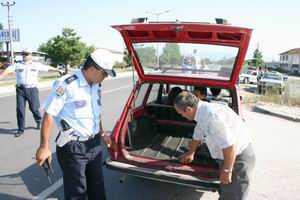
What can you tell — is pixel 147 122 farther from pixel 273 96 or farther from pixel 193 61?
pixel 273 96

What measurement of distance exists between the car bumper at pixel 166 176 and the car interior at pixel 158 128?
0.61 m

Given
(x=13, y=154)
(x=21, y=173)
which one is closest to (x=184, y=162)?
(x=21, y=173)

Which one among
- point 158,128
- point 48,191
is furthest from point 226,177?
point 158,128

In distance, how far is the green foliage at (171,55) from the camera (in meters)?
4.21

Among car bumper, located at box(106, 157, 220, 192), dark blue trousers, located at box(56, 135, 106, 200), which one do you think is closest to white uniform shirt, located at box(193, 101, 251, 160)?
car bumper, located at box(106, 157, 220, 192)

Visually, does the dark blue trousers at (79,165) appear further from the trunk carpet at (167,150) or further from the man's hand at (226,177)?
the man's hand at (226,177)

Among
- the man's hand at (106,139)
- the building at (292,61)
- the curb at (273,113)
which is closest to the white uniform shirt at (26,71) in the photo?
the man's hand at (106,139)

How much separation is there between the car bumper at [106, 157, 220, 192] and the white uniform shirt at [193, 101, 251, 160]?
46cm

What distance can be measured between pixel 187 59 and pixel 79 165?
2.15 m

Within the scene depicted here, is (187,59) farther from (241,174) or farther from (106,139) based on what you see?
(241,174)

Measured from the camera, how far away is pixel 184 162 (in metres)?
3.91

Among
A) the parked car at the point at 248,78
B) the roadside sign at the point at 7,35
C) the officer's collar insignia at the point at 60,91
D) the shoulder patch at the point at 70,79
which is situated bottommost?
the parked car at the point at 248,78

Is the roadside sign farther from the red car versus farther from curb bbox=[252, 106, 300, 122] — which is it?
the red car

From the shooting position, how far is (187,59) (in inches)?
179
